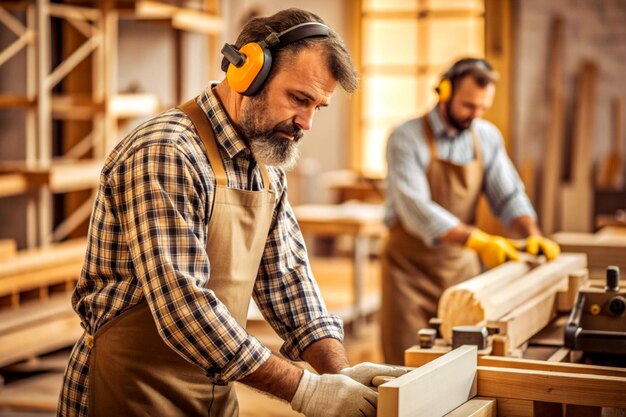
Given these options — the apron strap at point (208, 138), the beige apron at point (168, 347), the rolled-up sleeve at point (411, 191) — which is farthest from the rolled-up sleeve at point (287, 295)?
the rolled-up sleeve at point (411, 191)

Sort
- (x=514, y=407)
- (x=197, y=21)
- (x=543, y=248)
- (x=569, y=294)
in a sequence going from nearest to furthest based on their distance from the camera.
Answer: (x=514, y=407) < (x=569, y=294) < (x=543, y=248) < (x=197, y=21)

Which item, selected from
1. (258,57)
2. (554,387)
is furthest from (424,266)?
(258,57)

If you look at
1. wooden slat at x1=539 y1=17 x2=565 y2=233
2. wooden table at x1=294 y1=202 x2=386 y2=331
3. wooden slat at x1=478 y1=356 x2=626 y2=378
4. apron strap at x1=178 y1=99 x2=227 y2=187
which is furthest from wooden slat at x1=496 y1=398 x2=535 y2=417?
wooden slat at x1=539 y1=17 x2=565 y2=233

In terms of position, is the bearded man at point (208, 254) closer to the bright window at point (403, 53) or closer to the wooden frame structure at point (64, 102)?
the wooden frame structure at point (64, 102)

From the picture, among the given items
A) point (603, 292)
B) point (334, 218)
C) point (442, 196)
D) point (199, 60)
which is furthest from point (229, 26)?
point (603, 292)

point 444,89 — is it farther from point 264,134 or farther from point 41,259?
point 41,259

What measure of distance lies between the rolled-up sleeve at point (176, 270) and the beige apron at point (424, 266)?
102 inches

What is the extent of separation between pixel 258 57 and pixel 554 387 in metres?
0.95

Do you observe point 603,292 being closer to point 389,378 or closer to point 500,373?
point 500,373

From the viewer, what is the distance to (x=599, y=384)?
2.15 m

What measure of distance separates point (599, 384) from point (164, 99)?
23.1ft

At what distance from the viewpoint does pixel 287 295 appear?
2494 millimetres

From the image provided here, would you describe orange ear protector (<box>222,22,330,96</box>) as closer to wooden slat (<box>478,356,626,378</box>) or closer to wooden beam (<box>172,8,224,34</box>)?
wooden slat (<box>478,356,626,378</box>)

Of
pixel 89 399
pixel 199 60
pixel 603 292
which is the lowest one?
pixel 89 399
